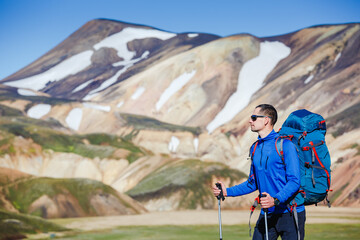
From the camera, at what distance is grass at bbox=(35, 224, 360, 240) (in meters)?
24.8

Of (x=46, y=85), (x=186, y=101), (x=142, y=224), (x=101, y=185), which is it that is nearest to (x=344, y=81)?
(x=186, y=101)

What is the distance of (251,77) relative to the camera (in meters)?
124

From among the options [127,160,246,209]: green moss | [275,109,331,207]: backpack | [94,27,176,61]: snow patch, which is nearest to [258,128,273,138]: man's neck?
[275,109,331,207]: backpack

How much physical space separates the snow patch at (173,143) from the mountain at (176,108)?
0.17m

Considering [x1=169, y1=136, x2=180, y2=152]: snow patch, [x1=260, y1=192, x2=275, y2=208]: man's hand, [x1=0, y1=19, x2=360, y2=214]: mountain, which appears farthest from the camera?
[x1=169, y1=136, x2=180, y2=152]: snow patch

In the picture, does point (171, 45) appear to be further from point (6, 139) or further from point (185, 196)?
point (185, 196)

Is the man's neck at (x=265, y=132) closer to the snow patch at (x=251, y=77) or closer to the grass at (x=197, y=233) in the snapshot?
the grass at (x=197, y=233)

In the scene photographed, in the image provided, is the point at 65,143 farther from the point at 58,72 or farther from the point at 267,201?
the point at 58,72

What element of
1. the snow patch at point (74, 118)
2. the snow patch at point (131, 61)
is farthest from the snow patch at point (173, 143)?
the snow patch at point (131, 61)

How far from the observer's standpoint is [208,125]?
112 meters

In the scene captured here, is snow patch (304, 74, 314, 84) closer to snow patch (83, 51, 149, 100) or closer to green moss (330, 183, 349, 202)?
green moss (330, 183, 349, 202)

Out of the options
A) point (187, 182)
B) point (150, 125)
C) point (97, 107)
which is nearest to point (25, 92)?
point (97, 107)

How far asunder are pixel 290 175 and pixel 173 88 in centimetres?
12127

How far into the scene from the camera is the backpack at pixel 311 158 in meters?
6.50
